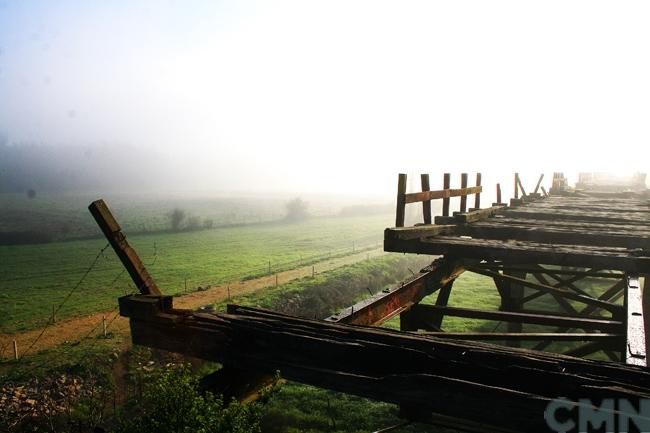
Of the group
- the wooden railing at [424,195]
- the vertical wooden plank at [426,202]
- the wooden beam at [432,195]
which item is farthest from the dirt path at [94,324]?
the wooden beam at [432,195]

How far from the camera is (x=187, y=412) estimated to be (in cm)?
313

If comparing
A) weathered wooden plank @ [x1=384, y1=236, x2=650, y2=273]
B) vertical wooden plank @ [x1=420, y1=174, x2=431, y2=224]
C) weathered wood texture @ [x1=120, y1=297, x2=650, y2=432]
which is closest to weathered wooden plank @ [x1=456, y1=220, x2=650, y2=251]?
weathered wooden plank @ [x1=384, y1=236, x2=650, y2=273]

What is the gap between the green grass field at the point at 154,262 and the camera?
30.9 m

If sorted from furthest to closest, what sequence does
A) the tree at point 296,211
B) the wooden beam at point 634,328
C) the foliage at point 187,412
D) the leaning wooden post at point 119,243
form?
the tree at point 296,211
the leaning wooden post at point 119,243
the wooden beam at point 634,328
the foliage at point 187,412

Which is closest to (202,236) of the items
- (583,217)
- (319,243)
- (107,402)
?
(319,243)

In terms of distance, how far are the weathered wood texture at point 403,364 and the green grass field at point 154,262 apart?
1544cm

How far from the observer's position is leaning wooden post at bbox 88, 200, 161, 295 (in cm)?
359

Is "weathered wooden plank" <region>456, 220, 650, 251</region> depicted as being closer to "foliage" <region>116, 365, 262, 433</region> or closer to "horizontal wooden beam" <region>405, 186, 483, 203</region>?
"horizontal wooden beam" <region>405, 186, 483, 203</region>

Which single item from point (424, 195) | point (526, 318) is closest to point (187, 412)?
point (526, 318)

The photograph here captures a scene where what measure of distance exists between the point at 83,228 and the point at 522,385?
8051 cm

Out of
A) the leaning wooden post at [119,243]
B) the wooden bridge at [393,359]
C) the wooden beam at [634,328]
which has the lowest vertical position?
the wooden beam at [634,328]

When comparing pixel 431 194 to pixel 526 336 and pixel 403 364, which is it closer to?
pixel 526 336

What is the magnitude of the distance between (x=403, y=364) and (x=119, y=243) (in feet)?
7.93

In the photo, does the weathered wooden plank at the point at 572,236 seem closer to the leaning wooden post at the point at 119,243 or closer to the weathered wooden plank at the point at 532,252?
the weathered wooden plank at the point at 532,252
